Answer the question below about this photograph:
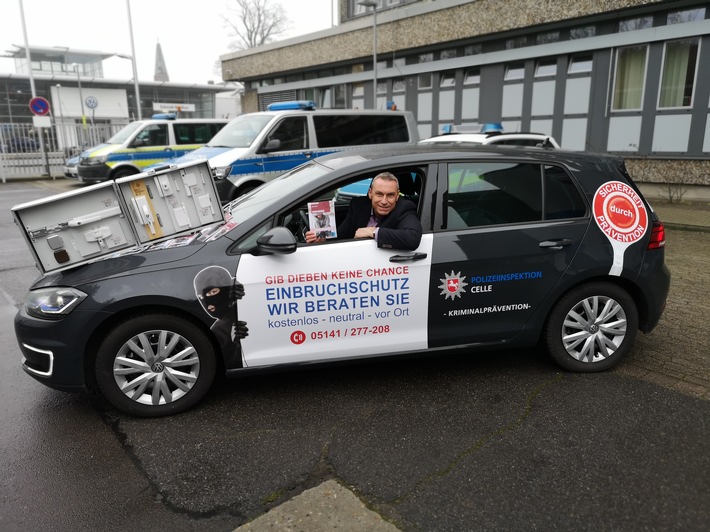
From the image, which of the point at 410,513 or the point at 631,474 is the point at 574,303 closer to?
the point at 631,474

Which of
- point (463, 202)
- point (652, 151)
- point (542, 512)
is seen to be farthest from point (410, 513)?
point (652, 151)

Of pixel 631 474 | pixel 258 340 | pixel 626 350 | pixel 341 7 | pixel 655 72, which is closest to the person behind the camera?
pixel 631 474

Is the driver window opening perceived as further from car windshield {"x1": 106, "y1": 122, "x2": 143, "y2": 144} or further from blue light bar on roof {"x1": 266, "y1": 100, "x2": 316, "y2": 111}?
car windshield {"x1": 106, "y1": 122, "x2": 143, "y2": 144}

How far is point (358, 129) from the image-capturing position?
10.6 metres

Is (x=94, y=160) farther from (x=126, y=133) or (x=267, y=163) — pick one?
(x=267, y=163)

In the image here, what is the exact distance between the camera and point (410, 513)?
8.63 feet

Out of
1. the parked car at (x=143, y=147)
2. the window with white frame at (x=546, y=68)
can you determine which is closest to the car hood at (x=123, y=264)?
the parked car at (x=143, y=147)

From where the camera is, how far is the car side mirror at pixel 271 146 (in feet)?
31.5

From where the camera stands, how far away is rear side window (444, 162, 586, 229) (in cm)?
383

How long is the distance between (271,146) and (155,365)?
670 cm

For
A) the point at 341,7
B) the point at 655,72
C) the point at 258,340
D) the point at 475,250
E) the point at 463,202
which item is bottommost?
the point at 258,340

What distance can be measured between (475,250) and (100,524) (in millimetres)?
2626

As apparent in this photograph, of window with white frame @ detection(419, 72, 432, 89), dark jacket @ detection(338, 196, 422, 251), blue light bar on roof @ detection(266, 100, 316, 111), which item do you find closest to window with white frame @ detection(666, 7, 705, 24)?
window with white frame @ detection(419, 72, 432, 89)

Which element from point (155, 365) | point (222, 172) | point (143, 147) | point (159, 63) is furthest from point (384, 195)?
point (159, 63)
